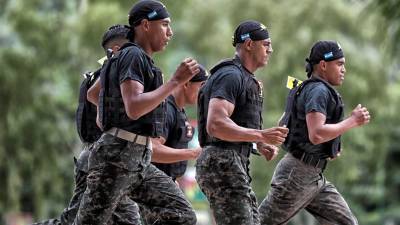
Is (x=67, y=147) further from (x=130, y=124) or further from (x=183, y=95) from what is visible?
(x=130, y=124)

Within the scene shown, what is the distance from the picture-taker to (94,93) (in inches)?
394

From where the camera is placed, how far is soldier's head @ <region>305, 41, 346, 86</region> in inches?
427

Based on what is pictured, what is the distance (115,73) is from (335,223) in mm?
2775

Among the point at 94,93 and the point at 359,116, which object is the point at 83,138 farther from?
the point at 359,116

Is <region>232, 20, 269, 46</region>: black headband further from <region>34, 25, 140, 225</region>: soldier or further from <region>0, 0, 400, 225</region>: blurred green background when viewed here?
<region>0, 0, 400, 225</region>: blurred green background

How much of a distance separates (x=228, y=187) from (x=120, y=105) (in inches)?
46.4

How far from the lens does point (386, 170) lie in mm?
49969

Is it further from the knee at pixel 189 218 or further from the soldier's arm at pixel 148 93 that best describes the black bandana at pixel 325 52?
the soldier's arm at pixel 148 93

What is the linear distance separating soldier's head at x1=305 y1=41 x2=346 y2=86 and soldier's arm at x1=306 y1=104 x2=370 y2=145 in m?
0.72

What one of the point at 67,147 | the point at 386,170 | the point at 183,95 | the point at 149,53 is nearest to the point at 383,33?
the point at 183,95

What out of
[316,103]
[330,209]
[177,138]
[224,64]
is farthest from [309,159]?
[224,64]

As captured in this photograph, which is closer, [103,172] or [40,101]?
[103,172]

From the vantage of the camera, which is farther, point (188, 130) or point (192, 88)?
point (192, 88)

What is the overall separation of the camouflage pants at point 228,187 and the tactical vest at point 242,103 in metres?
0.16
